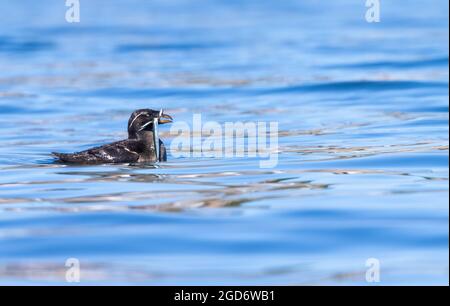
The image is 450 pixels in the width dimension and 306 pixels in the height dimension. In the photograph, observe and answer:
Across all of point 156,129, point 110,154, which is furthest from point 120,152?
point 156,129

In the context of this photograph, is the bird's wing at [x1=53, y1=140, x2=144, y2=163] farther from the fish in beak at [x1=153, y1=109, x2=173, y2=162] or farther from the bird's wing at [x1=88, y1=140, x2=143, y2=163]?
the fish in beak at [x1=153, y1=109, x2=173, y2=162]

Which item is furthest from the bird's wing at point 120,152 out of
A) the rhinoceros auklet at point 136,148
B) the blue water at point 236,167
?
the blue water at point 236,167

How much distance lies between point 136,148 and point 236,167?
1.67 metres

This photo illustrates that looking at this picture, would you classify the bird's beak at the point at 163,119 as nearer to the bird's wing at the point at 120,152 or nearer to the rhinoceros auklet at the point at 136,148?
the rhinoceros auklet at the point at 136,148

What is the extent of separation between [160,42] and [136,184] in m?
28.3

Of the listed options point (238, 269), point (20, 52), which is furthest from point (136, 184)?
point (20, 52)

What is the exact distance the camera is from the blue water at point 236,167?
9.98 m

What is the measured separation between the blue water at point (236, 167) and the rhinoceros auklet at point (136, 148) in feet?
0.68

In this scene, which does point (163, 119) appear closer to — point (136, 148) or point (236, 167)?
point (136, 148)

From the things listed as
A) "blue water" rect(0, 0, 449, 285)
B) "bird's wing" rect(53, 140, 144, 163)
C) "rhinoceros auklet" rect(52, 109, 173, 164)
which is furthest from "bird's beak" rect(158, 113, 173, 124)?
"blue water" rect(0, 0, 449, 285)

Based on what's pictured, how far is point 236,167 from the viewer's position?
15477mm

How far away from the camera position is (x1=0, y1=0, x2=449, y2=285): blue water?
9.98 m
